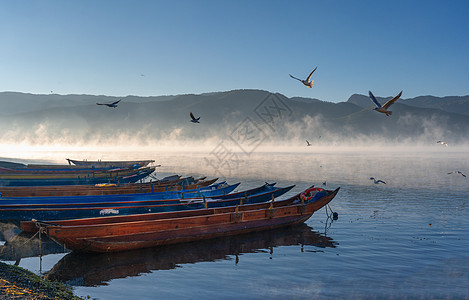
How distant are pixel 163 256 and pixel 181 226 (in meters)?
1.75

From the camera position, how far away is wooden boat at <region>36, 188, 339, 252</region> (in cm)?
1678

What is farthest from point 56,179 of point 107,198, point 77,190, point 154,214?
point 154,214

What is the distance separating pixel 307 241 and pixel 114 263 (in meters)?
10.1

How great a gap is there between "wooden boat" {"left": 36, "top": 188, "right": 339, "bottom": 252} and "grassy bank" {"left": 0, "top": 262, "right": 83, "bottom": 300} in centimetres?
296

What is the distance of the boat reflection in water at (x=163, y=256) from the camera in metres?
15.5

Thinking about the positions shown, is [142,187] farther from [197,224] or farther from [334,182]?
[334,182]

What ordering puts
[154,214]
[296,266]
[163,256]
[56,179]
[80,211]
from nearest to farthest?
1. [296,266]
2. [163,256]
3. [154,214]
4. [80,211]
5. [56,179]

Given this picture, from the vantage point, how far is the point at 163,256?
17.9 m

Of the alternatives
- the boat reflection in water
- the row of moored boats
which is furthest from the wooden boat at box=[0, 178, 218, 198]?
the boat reflection in water

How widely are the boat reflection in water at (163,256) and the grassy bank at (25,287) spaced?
1.61m

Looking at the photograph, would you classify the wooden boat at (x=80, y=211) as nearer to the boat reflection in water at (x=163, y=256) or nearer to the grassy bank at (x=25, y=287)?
the boat reflection in water at (x=163, y=256)

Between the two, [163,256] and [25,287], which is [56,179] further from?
[25,287]

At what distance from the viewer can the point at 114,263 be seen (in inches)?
661

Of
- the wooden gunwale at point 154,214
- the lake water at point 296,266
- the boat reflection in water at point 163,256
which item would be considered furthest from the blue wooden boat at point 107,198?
the lake water at point 296,266
